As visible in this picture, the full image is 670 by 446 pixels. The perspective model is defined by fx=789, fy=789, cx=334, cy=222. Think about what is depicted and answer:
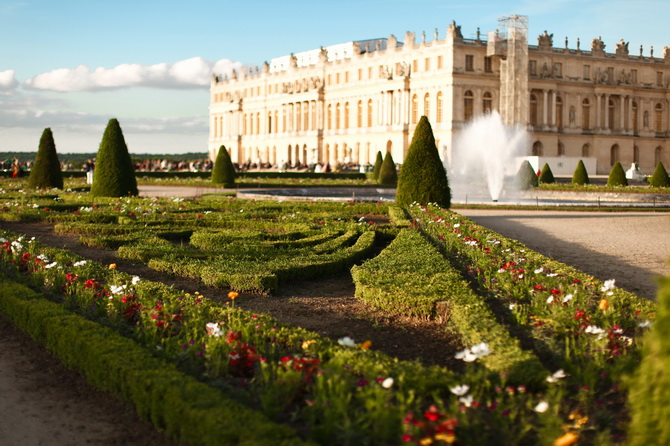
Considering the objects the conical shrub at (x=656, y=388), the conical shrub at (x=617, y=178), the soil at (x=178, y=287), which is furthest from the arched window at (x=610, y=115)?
the conical shrub at (x=656, y=388)

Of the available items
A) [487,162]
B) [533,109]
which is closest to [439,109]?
[533,109]

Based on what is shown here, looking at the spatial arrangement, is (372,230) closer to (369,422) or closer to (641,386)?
(369,422)

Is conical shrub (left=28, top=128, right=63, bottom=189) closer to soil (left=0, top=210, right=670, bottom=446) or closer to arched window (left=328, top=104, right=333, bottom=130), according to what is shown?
soil (left=0, top=210, right=670, bottom=446)

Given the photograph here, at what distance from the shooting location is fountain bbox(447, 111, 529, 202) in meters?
29.5

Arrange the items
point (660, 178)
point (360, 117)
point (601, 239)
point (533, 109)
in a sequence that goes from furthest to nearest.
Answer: point (360, 117) < point (533, 109) < point (660, 178) < point (601, 239)

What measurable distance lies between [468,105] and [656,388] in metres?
53.2

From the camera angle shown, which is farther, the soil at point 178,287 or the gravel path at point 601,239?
the gravel path at point 601,239

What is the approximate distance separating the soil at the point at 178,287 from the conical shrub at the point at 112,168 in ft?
23.9

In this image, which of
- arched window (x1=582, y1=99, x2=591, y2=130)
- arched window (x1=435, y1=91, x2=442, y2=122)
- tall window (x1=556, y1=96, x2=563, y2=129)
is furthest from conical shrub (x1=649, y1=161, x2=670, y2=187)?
arched window (x1=582, y1=99, x2=591, y2=130)

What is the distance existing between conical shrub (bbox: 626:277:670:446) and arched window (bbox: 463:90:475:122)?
5273cm

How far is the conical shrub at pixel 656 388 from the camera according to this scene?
2.69 m

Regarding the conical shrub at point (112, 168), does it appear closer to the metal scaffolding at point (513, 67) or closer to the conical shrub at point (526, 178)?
the conical shrub at point (526, 178)

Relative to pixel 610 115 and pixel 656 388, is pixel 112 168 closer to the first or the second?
pixel 656 388

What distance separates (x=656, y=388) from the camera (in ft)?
9.07
